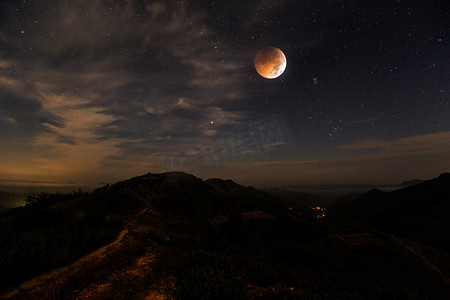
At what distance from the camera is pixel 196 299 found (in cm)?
370

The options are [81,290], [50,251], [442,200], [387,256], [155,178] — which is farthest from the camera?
[442,200]

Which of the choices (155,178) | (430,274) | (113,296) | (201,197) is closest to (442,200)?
(430,274)

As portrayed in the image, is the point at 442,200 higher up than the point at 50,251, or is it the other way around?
the point at 50,251

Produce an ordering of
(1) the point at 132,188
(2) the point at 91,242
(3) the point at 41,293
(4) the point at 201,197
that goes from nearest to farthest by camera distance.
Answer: (3) the point at 41,293 → (2) the point at 91,242 → (1) the point at 132,188 → (4) the point at 201,197

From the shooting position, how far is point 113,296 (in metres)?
4.11

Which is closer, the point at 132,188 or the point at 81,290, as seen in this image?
the point at 81,290

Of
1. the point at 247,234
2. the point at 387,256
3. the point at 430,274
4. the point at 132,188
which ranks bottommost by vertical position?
the point at 430,274

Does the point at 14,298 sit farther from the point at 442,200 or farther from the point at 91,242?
the point at 442,200

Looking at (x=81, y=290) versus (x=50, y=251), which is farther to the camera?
(x=50, y=251)

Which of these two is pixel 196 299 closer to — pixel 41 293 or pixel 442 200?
pixel 41 293

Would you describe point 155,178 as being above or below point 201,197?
above

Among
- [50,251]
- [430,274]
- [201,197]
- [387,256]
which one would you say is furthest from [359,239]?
[50,251]

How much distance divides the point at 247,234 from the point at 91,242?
13910 mm

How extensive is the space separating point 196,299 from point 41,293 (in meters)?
3.47
